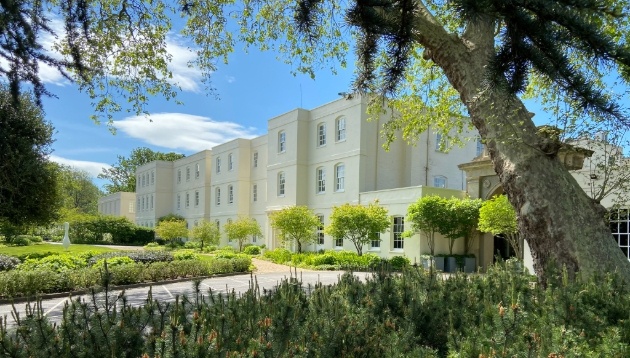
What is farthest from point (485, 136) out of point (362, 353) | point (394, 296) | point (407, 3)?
point (362, 353)

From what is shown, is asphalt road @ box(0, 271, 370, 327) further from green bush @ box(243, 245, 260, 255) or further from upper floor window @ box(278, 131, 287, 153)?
upper floor window @ box(278, 131, 287, 153)

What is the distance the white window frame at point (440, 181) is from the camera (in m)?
27.1

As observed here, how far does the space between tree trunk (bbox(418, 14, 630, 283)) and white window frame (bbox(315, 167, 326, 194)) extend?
21812 millimetres

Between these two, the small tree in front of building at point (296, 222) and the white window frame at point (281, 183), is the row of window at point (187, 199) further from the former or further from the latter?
the small tree in front of building at point (296, 222)

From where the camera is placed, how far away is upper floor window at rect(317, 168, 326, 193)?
90.9 ft

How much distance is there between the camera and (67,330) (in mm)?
2588

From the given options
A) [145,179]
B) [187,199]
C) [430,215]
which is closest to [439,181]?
[430,215]

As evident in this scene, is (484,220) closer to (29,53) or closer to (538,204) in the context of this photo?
(538,204)

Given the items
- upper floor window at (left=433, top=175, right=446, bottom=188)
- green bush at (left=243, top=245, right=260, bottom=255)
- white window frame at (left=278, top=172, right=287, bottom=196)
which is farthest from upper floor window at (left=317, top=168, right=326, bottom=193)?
upper floor window at (left=433, top=175, right=446, bottom=188)

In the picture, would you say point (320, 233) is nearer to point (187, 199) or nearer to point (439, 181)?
point (439, 181)

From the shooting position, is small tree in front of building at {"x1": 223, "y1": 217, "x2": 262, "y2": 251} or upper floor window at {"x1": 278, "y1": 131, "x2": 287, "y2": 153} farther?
upper floor window at {"x1": 278, "y1": 131, "x2": 287, "y2": 153}

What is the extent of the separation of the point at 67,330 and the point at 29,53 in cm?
263

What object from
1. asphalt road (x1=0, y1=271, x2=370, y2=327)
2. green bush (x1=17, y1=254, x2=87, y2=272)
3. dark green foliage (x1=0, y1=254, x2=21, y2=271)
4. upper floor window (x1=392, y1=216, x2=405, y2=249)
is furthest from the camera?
upper floor window (x1=392, y1=216, x2=405, y2=249)

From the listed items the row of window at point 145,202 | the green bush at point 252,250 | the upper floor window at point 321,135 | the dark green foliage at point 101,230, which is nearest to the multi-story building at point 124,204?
the row of window at point 145,202
